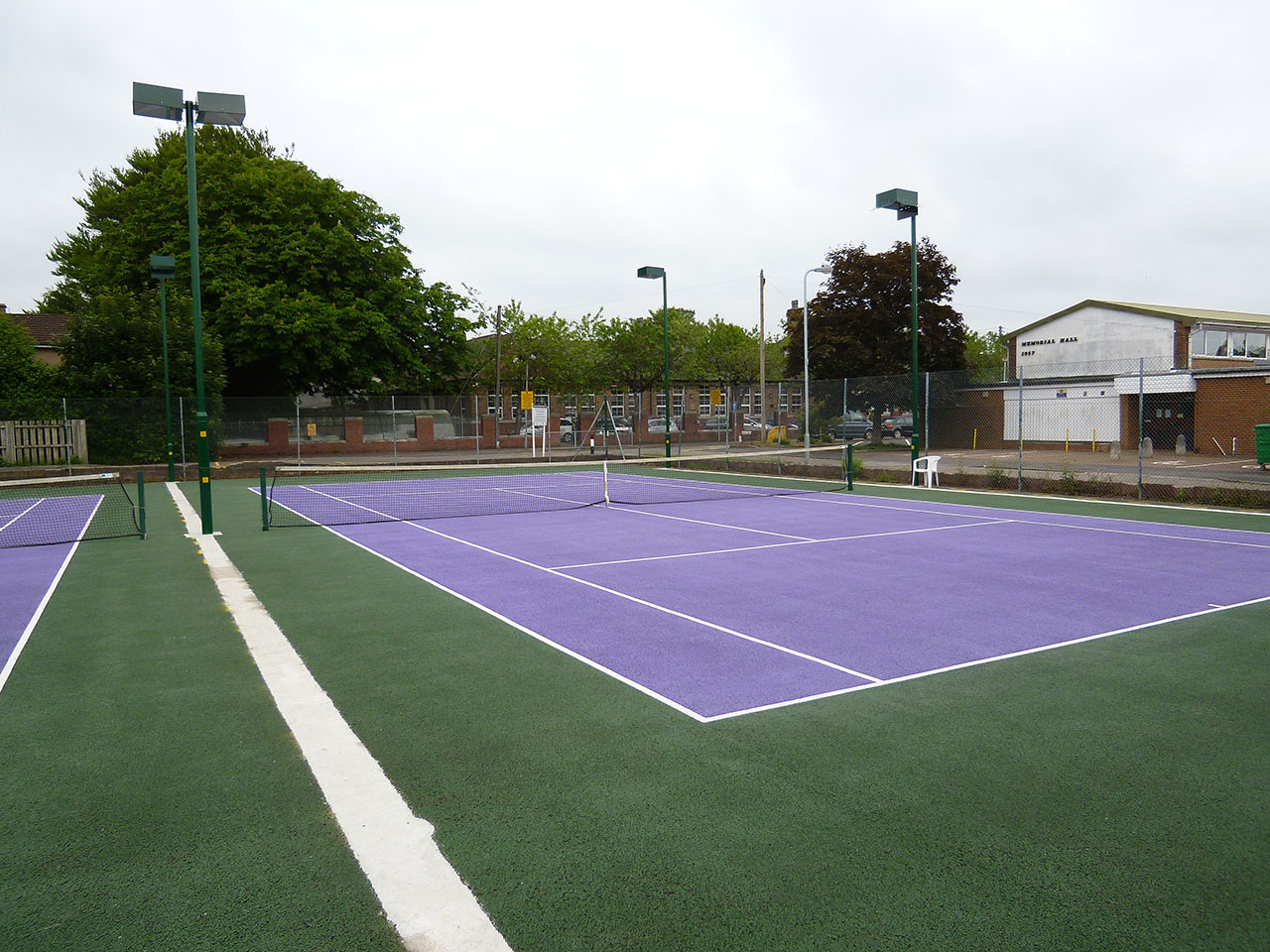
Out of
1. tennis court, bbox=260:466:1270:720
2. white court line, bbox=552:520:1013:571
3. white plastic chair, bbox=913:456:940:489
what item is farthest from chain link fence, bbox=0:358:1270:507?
tennis court, bbox=260:466:1270:720

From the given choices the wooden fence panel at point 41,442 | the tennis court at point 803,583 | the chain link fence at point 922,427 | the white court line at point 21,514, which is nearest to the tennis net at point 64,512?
the white court line at point 21,514

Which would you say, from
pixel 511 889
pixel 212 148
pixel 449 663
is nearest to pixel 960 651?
pixel 449 663

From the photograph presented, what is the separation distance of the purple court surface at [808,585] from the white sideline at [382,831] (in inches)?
77.3

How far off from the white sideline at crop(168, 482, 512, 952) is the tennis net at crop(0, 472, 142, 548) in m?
10.5

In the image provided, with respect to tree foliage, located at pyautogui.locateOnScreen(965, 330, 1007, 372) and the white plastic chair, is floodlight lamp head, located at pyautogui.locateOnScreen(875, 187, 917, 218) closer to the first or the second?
the white plastic chair

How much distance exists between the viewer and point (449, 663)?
672 centimetres

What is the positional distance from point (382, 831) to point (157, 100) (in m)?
13.5

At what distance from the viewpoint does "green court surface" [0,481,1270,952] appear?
10.7ft

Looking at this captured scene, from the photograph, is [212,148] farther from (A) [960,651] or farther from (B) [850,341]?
(A) [960,651]

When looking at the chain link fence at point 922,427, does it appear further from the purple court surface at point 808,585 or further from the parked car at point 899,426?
the purple court surface at point 808,585

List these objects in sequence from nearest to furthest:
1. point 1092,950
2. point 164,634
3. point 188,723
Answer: point 1092,950
point 188,723
point 164,634

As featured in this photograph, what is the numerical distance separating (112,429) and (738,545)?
27.3 meters

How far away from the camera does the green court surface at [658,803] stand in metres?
3.25

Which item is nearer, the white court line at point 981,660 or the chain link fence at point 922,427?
the white court line at point 981,660
